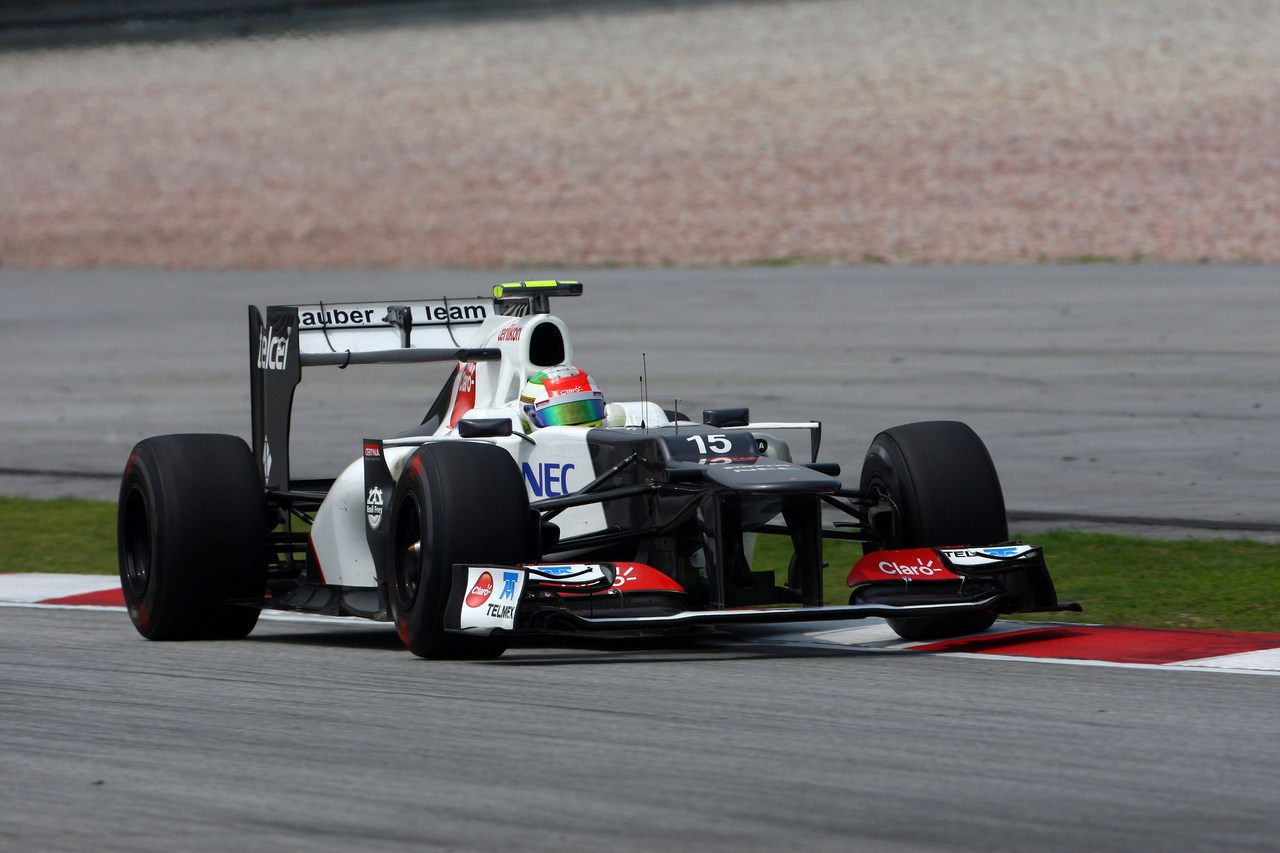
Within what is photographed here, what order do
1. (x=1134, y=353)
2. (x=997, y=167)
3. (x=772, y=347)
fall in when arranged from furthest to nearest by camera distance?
(x=997, y=167), (x=772, y=347), (x=1134, y=353)

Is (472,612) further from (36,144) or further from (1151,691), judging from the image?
(36,144)

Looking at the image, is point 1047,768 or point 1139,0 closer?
point 1047,768

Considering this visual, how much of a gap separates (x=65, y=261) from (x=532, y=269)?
9520 millimetres

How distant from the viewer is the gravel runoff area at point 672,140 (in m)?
34.6

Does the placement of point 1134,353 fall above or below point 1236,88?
below

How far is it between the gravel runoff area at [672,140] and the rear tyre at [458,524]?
72.5ft

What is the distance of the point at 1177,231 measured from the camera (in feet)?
104

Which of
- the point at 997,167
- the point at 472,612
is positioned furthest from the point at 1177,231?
the point at 472,612

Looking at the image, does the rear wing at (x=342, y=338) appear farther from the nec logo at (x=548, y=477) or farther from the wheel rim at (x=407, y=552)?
the wheel rim at (x=407, y=552)

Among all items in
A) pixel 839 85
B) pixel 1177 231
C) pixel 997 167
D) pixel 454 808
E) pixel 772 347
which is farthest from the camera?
pixel 839 85

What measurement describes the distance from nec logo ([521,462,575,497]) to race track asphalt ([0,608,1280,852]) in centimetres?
87

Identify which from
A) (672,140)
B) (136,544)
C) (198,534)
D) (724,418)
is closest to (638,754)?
(724,418)

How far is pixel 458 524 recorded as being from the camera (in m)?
9.13

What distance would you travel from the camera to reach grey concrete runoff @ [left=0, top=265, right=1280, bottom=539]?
1703 cm
